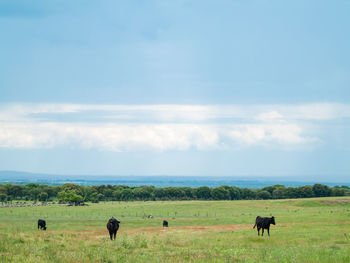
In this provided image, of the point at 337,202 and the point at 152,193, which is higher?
the point at 337,202

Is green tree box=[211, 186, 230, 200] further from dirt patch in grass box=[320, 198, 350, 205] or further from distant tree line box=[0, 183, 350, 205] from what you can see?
dirt patch in grass box=[320, 198, 350, 205]

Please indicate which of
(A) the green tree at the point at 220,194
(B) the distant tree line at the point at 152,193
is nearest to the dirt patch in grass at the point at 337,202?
(B) the distant tree line at the point at 152,193

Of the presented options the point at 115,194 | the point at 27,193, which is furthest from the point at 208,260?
the point at 27,193

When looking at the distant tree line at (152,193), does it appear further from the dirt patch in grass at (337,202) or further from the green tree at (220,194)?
the dirt patch in grass at (337,202)

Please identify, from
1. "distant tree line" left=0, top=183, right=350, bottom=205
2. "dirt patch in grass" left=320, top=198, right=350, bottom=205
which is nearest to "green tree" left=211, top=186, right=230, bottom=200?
"distant tree line" left=0, top=183, right=350, bottom=205

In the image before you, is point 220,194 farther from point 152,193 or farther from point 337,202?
point 337,202

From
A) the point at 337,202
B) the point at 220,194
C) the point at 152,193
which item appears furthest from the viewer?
the point at 152,193

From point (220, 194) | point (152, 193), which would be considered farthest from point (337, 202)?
point (152, 193)

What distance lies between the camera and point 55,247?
25.6m

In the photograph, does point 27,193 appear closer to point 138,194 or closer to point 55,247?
point 138,194

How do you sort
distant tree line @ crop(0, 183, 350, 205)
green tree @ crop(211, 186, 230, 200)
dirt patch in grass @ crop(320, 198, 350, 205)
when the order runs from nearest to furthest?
1. dirt patch in grass @ crop(320, 198, 350, 205)
2. distant tree line @ crop(0, 183, 350, 205)
3. green tree @ crop(211, 186, 230, 200)

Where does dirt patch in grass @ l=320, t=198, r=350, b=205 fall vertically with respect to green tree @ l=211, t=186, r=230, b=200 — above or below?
above

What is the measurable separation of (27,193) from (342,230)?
393ft

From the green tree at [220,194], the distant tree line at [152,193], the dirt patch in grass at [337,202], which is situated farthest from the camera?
the green tree at [220,194]
